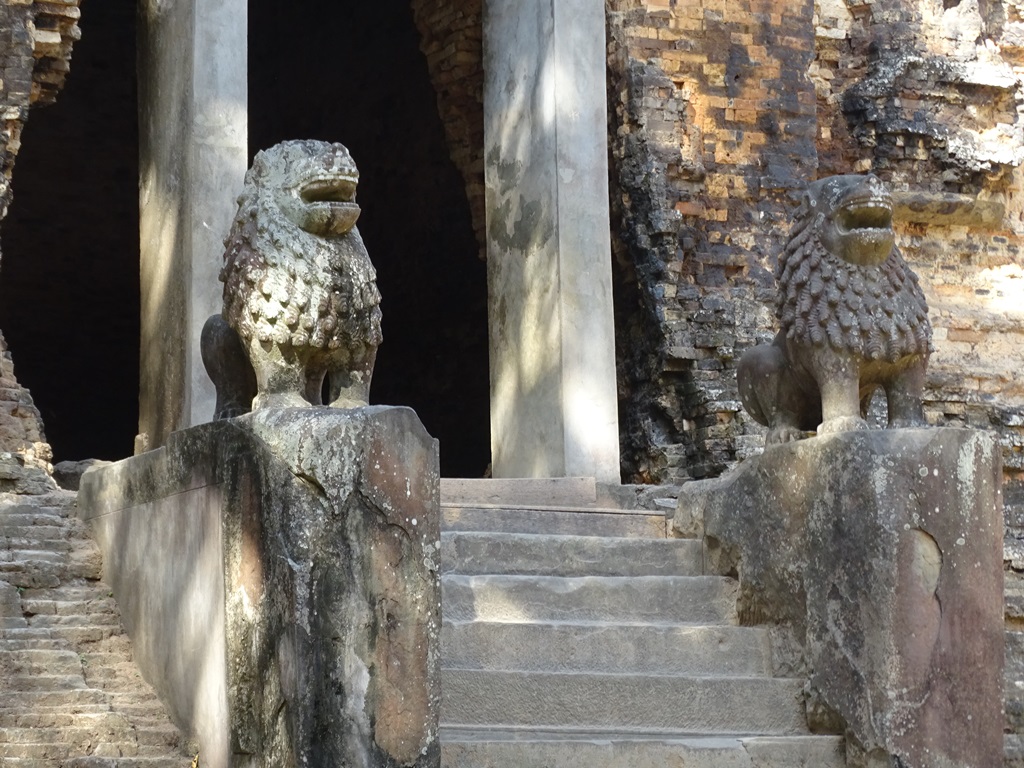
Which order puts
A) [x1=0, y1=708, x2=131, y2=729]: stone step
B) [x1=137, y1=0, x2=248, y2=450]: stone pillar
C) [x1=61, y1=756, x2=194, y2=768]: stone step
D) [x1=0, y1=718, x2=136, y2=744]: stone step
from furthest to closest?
[x1=137, y1=0, x2=248, y2=450]: stone pillar < [x1=0, y1=708, x2=131, y2=729]: stone step < [x1=0, y1=718, x2=136, y2=744]: stone step < [x1=61, y1=756, x2=194, y2=768]: stone step

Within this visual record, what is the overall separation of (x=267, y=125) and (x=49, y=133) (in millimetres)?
1871

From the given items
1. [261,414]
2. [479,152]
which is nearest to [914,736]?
[261,414]

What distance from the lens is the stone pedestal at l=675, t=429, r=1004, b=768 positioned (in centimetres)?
598

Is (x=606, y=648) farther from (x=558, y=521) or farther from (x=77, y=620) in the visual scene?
(x=77, y=620)

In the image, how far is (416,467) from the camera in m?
5.30

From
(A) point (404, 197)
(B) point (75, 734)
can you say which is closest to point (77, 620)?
(B) point (75, 734)

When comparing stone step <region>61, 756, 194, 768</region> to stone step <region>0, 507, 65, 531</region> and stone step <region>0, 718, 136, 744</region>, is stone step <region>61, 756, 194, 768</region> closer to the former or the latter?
stone step <region>0, 718, 136, 744</region>

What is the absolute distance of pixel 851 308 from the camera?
6.40 metres

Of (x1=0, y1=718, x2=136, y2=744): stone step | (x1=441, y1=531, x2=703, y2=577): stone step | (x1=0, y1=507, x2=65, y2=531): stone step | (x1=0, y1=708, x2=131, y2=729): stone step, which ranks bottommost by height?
(x1=0, y1=718, x2=136, y2=744): stone step

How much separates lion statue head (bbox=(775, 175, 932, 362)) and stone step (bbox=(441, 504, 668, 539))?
123 cm

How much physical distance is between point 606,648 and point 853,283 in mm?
1623

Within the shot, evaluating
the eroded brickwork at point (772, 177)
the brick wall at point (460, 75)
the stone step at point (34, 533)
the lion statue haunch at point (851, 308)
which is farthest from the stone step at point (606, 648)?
the brick wall at point (460, 75)

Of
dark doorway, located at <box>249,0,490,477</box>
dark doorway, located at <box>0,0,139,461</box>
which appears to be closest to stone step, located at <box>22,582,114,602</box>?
dark doorway, located at <box>249,0,490,477</box>

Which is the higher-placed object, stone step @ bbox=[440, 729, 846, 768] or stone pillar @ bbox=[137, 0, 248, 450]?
stone pillar @ bbox=[137, 0, 248, 450]
